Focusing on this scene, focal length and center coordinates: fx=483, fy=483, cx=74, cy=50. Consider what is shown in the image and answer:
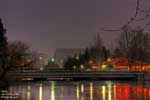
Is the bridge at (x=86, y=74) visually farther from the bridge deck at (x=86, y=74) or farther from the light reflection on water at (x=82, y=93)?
the light reflection on water at (x=82, y=93)

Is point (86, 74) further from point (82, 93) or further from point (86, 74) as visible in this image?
point (82, 93)

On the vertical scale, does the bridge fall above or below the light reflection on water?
above

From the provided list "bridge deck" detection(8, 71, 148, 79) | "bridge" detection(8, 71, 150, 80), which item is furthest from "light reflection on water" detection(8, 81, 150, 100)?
"bridge deck" detection(8, 71, 148, 79)

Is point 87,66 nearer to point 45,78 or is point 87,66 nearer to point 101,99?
point 45,78

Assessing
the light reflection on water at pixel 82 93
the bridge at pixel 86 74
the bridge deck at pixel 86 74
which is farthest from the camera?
the bridge deck at pixel 86 74

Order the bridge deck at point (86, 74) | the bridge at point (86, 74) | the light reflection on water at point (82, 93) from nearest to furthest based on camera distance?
the light reflection on water at point (82, 93)
the bridge at point (86, 74)
the bridge deck at point (86, 74)

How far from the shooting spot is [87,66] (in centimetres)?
16425

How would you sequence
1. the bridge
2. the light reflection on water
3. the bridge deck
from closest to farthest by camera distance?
the light reflection on water < the bridge < the bridge deck

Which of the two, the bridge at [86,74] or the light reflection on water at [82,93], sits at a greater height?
the bridge at [86,74]

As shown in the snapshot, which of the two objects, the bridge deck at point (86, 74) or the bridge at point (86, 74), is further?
the bridge deck at point (86, 74)

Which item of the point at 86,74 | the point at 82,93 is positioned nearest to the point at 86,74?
the point at 86,74

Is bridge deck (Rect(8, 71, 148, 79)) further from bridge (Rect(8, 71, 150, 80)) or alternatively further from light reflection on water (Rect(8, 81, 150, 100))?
light reflection on water (Rect(8, 81, 150, 100))

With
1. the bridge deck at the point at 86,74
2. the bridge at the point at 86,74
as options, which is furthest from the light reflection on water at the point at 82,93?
the bridge deck at the point at 86,74

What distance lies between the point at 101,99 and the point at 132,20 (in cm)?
5165
